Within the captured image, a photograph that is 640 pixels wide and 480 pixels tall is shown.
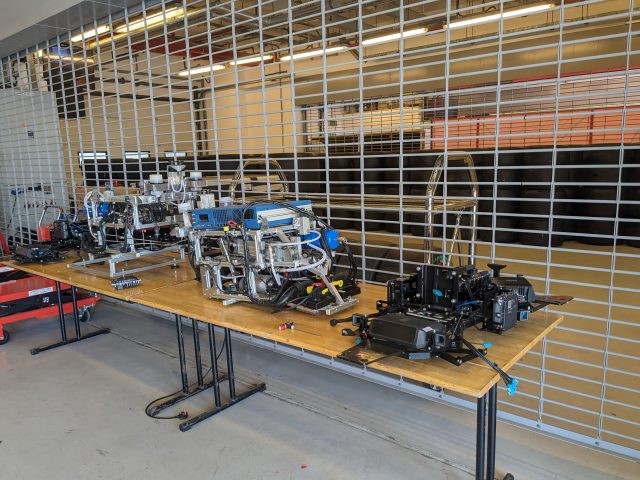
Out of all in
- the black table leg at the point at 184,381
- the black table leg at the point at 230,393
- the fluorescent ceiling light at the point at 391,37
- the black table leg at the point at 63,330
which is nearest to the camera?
the black table leg at the point at 230,393

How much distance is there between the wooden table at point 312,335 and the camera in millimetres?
1571

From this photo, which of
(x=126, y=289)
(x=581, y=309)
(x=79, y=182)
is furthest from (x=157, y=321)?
(x=581, y=309)

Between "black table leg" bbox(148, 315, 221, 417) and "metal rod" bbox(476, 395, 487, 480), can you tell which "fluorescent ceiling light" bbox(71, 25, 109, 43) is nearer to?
"black table leg" bbox(148, 315, 221, 417)

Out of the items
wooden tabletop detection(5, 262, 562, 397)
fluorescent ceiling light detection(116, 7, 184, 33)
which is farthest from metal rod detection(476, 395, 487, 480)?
fluorescent ceiling light detection(116, 7, 184, 33)

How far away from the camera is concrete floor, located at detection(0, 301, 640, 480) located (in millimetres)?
2207

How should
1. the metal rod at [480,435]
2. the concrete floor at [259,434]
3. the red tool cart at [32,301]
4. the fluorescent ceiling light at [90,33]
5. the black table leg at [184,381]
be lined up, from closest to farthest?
the metal rod at [480,435]
the concrete floor at [259,434]
the black table leg at [184,381]
the red tool cart at [32,301]
the fluorescent ceiling light at [90,33]

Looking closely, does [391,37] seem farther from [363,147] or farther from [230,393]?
[230,393]

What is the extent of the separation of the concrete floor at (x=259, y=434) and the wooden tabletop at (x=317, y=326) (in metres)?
0.40

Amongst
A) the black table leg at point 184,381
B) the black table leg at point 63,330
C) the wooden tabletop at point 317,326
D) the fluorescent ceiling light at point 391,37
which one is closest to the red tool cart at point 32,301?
the black table leg at point 63,330

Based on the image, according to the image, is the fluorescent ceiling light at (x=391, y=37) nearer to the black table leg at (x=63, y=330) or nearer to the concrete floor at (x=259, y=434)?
the concrete floor at (x=259, y=434)

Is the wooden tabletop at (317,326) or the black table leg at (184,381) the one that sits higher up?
the wooden tabletop at (317,326)

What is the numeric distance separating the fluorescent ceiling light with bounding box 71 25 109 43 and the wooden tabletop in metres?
2.36

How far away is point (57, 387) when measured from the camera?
312cm

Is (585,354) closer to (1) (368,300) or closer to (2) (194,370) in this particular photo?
(1) (368,300)
